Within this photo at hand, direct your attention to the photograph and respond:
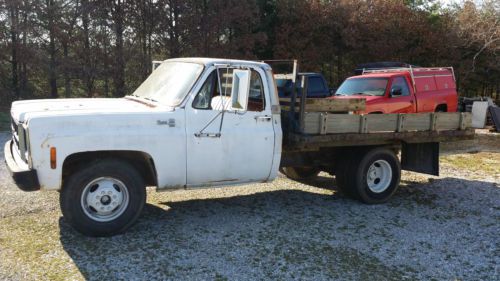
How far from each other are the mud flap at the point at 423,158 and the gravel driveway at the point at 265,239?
0.48m

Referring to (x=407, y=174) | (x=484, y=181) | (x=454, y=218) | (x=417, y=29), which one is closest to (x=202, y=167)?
(x=454, y=218)

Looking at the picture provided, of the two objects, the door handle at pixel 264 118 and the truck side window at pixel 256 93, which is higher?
the truck side window at pixel 256 93

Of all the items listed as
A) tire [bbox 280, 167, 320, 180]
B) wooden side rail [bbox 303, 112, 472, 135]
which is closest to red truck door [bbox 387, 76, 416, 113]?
wooden side rail [bbox 303, 112, 472, 135]

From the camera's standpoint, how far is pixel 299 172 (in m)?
8.45

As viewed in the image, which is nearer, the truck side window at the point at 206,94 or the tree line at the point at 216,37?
the truck side window at the point at 206,94

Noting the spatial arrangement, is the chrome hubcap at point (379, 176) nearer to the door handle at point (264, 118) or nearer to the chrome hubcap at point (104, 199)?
the door handle at point (264, 118)

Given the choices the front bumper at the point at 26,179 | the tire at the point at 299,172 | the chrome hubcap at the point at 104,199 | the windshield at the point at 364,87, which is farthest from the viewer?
the windshield at the point at 364,87

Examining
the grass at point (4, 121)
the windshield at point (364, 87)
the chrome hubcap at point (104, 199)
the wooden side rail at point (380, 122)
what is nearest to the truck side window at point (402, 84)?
the windshield at point (364, 87)

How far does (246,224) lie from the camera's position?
19.4 ft

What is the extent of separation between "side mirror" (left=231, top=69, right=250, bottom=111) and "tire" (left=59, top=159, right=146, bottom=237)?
142cm

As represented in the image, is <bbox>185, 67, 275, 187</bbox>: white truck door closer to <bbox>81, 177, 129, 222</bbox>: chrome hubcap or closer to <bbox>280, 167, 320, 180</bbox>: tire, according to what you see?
<bbox>81, 177, 129, 222</bbox>: chrome hubcap

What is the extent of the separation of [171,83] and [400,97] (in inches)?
274

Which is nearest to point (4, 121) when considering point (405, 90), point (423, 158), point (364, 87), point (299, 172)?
point (299, 172)

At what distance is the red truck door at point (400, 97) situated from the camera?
10.8 meters
